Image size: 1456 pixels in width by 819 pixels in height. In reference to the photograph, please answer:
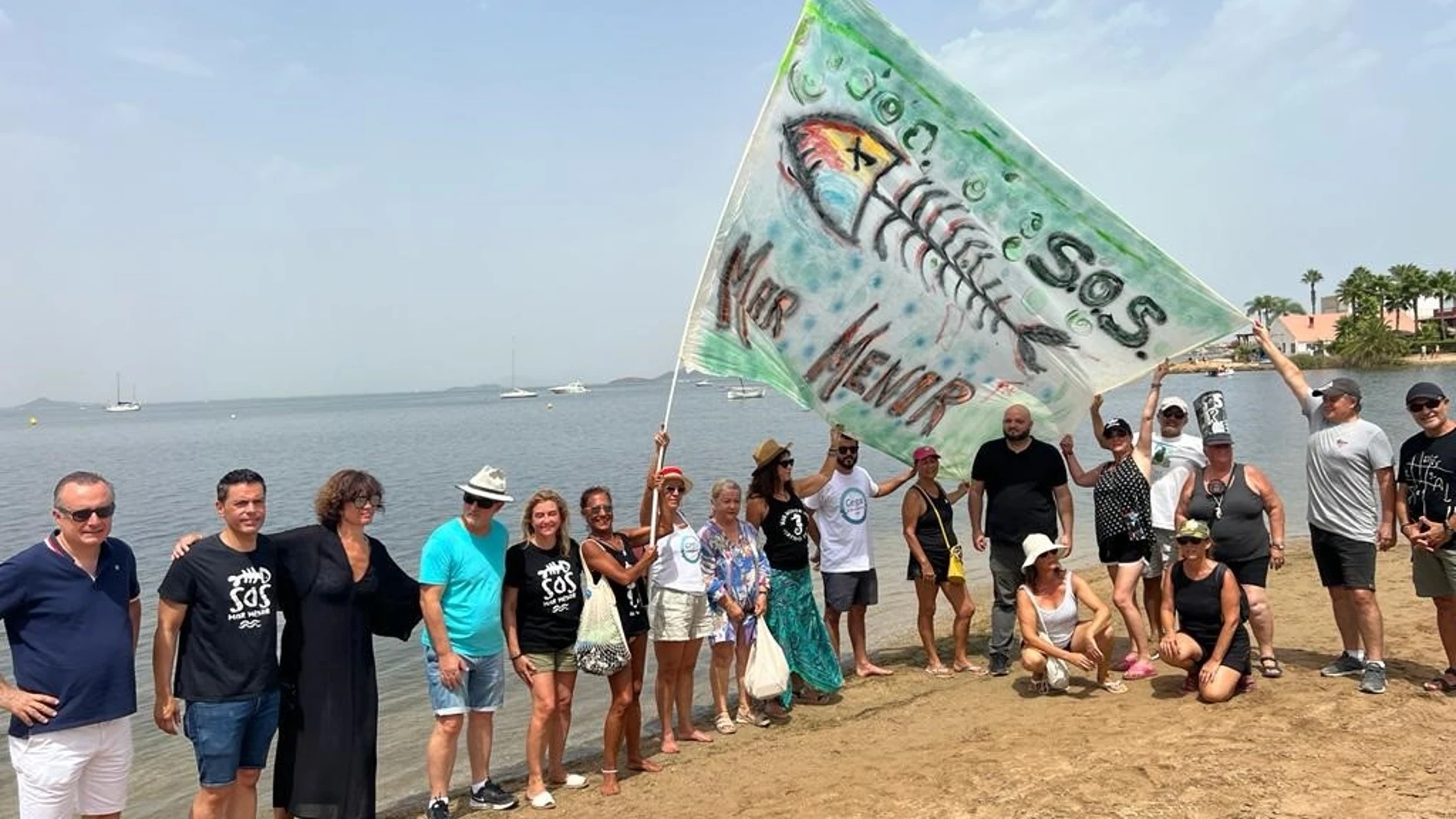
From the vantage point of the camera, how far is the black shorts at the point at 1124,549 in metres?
6.40

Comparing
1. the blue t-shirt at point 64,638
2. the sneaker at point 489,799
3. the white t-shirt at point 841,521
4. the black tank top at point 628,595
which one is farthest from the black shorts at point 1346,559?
the blue t-shirt at point 64,638

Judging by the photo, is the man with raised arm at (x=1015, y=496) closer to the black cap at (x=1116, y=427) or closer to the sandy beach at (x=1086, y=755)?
the black cap at (x=1116, y=427)

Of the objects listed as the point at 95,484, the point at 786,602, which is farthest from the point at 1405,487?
the point at 95,484

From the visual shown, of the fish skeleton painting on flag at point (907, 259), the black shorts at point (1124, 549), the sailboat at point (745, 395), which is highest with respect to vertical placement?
the sailboat at point (745, 395)

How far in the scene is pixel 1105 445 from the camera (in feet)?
A: 21.9

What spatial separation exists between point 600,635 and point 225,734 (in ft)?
6.03

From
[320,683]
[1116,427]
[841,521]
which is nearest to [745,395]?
[841,521]

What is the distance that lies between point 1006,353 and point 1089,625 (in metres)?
1.92

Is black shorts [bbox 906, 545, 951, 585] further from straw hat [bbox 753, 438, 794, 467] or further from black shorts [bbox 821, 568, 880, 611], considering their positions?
straw hat [bbox 753, 438, 794, 467]

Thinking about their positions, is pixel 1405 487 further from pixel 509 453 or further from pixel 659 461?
pixel 509 453

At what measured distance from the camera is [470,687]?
4.87 metres

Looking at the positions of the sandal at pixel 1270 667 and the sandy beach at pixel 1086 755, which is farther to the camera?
the sandal at pixel 1270 667

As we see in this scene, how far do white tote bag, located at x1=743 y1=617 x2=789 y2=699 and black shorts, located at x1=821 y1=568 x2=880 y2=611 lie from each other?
1.00 metres

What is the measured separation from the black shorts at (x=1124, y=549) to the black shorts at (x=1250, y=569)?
1.73 ft
